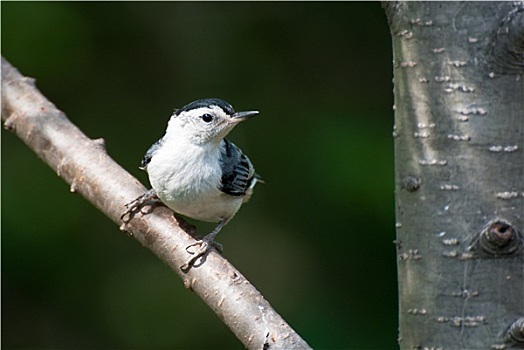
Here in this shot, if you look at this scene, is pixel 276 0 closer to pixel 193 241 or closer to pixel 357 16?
pixel 357 16

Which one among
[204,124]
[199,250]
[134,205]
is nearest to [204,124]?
[204,124]

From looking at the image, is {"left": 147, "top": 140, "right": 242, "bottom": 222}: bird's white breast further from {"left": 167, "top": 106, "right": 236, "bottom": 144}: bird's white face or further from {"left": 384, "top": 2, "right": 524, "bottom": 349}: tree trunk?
{"left": 384, "top": 2, "right": 524, "bottom": 349}: tree trunk

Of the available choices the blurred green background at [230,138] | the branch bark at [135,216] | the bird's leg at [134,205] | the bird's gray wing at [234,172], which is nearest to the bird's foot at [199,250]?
the branch bark at [135,216]

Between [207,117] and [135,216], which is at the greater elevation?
[207,117]

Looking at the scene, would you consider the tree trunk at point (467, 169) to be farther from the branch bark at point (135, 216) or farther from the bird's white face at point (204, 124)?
the bird's white face at point (204, 124)

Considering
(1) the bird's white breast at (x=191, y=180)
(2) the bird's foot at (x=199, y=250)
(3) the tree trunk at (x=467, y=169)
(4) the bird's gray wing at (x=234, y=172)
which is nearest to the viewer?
(3) the tree trunk at (x=467, y=169)

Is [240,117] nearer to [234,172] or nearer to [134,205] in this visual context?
[234,172]

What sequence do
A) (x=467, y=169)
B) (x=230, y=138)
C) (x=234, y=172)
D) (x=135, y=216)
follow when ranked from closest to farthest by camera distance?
(x=467, y=169) < (x=135, y=216) < (x=234, y=172) < (x=230, y=138)

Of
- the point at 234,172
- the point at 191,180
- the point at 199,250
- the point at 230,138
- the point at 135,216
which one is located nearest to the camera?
the point at 199,250
